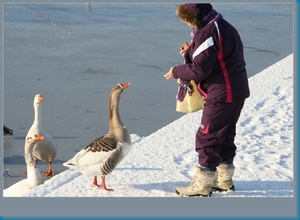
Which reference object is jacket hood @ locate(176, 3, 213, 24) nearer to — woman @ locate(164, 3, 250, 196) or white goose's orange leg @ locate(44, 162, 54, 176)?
woman @ locate(164, 3, 250, 196)

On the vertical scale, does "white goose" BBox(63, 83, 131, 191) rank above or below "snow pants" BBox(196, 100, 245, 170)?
below

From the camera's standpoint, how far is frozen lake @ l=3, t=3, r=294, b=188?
17.3 ft

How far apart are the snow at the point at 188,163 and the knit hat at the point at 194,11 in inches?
39.4

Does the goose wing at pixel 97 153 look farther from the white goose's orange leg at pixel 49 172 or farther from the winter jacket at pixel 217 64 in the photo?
the white goose's orange leg at pixel 49 172

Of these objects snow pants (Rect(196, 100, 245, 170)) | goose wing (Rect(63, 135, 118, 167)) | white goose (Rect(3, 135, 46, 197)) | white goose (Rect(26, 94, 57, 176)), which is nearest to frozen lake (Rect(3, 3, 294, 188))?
white goose (Rect(26, 94, 57, 176))

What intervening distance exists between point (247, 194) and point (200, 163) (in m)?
0.37

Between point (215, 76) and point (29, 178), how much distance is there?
175cm

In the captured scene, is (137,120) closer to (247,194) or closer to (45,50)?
(247,194)

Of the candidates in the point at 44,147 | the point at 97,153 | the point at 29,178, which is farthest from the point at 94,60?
the point at 97,153

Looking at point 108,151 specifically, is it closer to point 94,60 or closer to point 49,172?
point 49,172

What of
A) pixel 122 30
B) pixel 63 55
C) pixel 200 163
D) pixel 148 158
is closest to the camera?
pixel 200 163

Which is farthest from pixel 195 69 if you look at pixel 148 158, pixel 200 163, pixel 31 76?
pixel 31 76

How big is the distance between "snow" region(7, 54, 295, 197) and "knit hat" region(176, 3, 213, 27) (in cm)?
100

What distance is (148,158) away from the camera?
4180 mm
